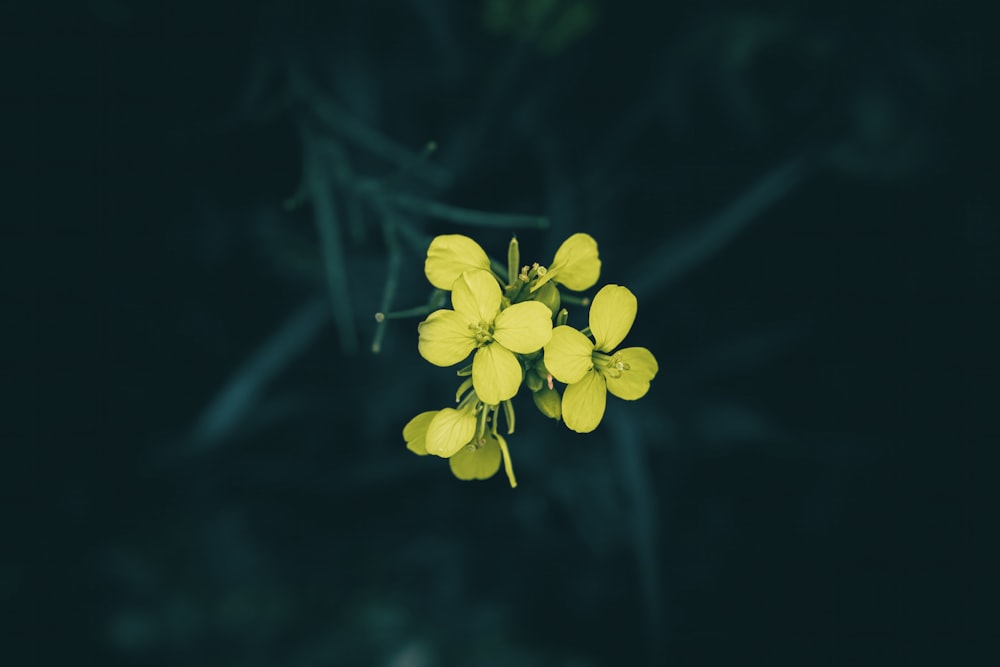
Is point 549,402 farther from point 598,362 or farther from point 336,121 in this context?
point 336,121

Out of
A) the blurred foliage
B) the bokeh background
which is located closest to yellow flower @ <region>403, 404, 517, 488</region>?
the bokeh background

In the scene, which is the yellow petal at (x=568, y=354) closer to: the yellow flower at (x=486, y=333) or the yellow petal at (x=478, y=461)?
the yellow flower at (x=486, y=333)

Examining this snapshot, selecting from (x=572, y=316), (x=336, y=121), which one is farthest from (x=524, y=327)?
(x=336, y=121)

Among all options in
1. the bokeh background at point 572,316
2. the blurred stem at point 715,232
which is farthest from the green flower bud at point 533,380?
the blurred stem at point 715,232

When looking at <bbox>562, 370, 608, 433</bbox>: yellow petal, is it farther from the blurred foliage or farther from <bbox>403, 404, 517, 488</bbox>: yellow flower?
the blurred foliage

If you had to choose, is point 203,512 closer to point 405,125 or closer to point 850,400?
point 405,125

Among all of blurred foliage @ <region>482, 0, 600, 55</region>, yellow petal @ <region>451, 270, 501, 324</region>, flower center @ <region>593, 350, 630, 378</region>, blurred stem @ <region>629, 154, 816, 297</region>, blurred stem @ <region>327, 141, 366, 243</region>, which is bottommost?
flower center @ <region>593, 350, 630, 378</region>
